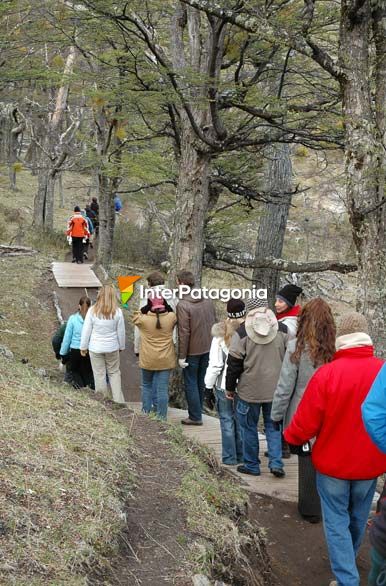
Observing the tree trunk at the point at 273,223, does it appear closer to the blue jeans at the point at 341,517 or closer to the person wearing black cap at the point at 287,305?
the person wearing black cap at the point at 287,305

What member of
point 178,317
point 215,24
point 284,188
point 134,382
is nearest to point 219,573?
point 178,317

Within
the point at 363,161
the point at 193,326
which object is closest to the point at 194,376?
the point at 193,326

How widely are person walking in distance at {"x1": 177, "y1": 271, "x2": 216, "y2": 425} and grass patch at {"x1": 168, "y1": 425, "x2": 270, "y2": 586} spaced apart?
8.28 feet

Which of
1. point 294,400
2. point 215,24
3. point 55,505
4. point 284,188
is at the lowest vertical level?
point 55,505

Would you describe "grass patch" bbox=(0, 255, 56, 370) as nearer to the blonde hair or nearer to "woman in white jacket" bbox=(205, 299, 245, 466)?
the blonde hair

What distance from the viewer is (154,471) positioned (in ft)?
17.4

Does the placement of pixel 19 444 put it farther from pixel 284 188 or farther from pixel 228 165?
pixel 284 188

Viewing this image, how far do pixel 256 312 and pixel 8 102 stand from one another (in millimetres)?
26242

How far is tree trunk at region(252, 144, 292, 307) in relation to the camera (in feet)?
47.0

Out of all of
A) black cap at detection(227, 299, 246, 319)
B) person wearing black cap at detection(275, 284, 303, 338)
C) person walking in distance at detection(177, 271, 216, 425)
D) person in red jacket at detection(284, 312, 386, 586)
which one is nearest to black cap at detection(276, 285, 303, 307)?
person wearing black cap at detection(275, 284, 303, 338)

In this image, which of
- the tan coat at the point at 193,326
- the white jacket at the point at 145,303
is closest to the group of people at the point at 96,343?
the white jacket at the point at 145,303

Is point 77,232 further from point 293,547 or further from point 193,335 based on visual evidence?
point 293,547

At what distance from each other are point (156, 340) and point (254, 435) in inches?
82.4

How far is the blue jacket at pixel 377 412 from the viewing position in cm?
329
